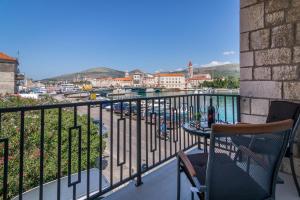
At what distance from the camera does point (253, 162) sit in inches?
42.9

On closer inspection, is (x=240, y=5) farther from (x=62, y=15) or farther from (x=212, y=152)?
(x=62, y=15)

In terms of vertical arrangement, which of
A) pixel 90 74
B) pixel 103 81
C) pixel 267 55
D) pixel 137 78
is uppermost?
pixel 90 74

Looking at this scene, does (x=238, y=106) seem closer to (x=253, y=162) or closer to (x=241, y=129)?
(x=253, y=162)

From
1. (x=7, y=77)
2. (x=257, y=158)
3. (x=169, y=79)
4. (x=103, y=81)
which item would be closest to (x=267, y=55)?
(x=257, y=158)

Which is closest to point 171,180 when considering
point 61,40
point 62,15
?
point 62,15

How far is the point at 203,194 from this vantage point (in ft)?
3.40

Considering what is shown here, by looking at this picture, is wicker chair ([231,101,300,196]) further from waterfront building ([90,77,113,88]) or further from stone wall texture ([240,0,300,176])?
waterfront building ([90,77,113,88])

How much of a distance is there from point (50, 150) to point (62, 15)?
28.6m

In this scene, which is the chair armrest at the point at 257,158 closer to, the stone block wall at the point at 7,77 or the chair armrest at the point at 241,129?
the chair armrest at the point at 241,129

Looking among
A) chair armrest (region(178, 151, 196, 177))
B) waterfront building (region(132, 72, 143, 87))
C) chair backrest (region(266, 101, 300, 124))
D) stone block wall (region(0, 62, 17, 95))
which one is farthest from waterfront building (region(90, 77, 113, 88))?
chair armrest (region(178, 151, 196, 177))

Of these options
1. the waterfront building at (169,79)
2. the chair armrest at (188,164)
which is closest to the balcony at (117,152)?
the chair armrest at (188,164)

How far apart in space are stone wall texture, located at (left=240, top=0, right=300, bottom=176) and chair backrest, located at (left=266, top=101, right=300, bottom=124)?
0.22 meters

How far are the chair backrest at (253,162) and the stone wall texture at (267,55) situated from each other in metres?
1.52

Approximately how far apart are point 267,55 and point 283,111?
76 centimetres
